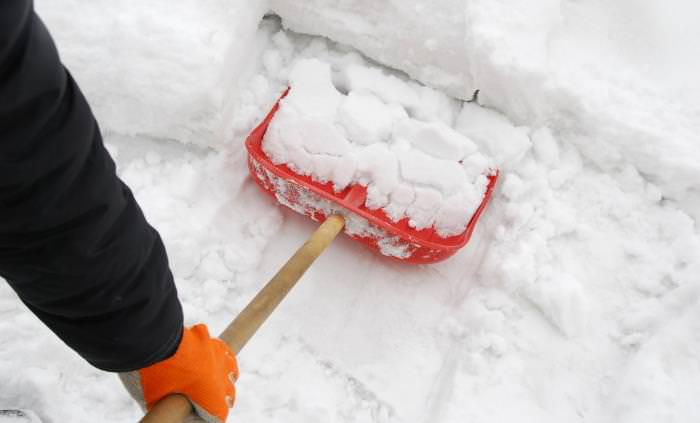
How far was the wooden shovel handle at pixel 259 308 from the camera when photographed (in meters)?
1.10

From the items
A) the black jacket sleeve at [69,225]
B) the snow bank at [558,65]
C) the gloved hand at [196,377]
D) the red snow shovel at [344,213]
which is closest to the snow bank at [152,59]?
the red snow shovel at [344,213]

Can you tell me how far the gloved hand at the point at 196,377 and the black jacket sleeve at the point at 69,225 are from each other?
7 cm

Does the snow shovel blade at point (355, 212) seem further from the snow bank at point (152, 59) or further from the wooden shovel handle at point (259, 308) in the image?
the snow bank at point (152, 59)

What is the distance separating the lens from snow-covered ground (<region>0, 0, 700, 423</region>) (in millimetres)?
1755

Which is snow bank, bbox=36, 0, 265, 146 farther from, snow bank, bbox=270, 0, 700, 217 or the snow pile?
snow bank, bbox=270, 0, 700, 217

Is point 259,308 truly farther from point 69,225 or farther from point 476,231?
point 476,231

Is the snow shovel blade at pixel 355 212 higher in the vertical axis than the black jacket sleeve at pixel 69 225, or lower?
lower

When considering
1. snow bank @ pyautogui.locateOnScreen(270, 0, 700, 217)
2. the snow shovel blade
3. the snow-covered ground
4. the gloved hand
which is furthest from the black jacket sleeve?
snow bank @ pyautogui.locateOnScreen(270, 0, 700, 217)

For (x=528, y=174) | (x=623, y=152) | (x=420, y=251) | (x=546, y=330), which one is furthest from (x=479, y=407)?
(x=623, y=152)

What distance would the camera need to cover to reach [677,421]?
5.49ft

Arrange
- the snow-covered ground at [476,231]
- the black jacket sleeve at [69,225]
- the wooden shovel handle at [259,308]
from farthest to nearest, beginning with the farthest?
the snow-covered ground at [476,231] < the wooden shovel handle at [259,308] < the black jacket sleeve at [69,225]

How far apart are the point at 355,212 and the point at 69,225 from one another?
1111 millimetres

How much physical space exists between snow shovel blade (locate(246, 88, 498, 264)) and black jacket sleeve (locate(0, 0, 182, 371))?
0.89m

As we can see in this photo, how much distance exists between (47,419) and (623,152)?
6.42 ft
